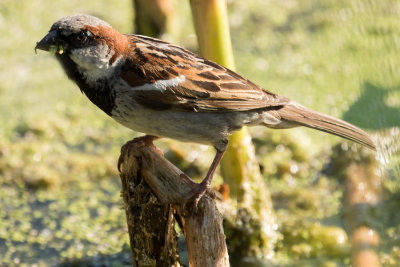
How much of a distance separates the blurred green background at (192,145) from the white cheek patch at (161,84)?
74cm

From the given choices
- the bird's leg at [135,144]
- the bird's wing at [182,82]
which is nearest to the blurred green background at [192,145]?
the bird's wing at [182,82]

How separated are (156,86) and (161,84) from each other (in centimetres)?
3

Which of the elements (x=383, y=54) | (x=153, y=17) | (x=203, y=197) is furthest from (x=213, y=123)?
(x=153, y=17)

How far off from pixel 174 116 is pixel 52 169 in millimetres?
1907

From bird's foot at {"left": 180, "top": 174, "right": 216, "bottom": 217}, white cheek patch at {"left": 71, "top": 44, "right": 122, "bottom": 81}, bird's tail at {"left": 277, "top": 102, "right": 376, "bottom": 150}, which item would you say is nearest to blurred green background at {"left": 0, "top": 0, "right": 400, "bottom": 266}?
bird's tail at {"left": 277, "top": 102, "right": 376, "bottom": 150}

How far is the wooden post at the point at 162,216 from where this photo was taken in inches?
93.6

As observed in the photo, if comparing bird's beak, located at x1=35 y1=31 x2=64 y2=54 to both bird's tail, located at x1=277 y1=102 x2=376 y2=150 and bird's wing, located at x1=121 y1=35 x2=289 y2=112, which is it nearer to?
bird's wing, located at x1=121 y1=35 x2=289 y2=112

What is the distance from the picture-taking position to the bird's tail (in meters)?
2.85

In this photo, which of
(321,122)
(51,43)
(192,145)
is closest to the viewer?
(51,43)

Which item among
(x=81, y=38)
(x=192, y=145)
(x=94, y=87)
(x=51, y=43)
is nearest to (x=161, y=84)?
(x=94, y=87)

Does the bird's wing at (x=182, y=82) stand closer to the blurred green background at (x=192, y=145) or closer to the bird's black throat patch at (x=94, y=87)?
the bird's black throat patch at (x=94, y=87)

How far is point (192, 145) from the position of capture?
4.47 metres

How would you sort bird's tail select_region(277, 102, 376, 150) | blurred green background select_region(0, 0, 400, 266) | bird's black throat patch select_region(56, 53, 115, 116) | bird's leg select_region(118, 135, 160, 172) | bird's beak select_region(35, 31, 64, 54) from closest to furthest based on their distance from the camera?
blurred green background select_region(0, 0, 400, 266) → bird's beak select_region(35, 31, 64, 54) → bird's black throat patch select_region(56, 53, 115, 116) → bird's leg select_region(118, 135, 160, 172) → bird's tail select_region(277, 102, 376, 150)

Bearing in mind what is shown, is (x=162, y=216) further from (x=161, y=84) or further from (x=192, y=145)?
(x=192, y=145)
